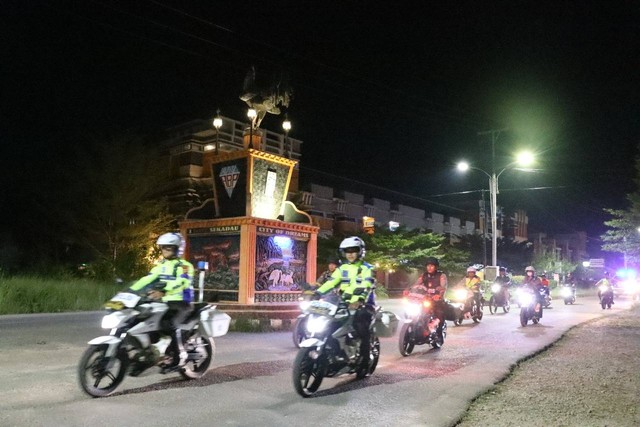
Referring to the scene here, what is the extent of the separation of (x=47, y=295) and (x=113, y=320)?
14.3 metres

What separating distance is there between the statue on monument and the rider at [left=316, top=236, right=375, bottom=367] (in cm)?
1009

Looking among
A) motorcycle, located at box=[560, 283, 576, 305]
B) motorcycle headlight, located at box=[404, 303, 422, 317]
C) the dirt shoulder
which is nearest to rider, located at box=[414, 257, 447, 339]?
motorcycle headlight, located at box=[404, 303, 422, 317]

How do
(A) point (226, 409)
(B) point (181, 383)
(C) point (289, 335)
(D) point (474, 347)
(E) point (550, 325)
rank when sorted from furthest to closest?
(E) point (550, 325)
(C) point (289, 335)
(D) point (474, 347)
(B) point (181, 383)
(A) point (226, 409)

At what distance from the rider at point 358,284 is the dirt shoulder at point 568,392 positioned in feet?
5.82

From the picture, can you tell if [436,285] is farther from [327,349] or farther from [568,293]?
[568,293]

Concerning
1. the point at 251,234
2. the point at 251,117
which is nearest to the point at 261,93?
the point at 251,117

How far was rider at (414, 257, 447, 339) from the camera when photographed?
11.6 meters

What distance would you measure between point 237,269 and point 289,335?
2.82 metres

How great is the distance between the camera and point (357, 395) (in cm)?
742

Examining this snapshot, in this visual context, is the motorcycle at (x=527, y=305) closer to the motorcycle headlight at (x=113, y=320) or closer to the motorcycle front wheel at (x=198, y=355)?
the motorcycle front wheel at (x=198, y=355)

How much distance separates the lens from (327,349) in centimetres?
752

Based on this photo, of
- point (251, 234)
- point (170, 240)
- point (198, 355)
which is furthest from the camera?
point (251, 234)

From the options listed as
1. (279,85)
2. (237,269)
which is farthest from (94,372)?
(279,85)

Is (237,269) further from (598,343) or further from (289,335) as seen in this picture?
(598,343)
